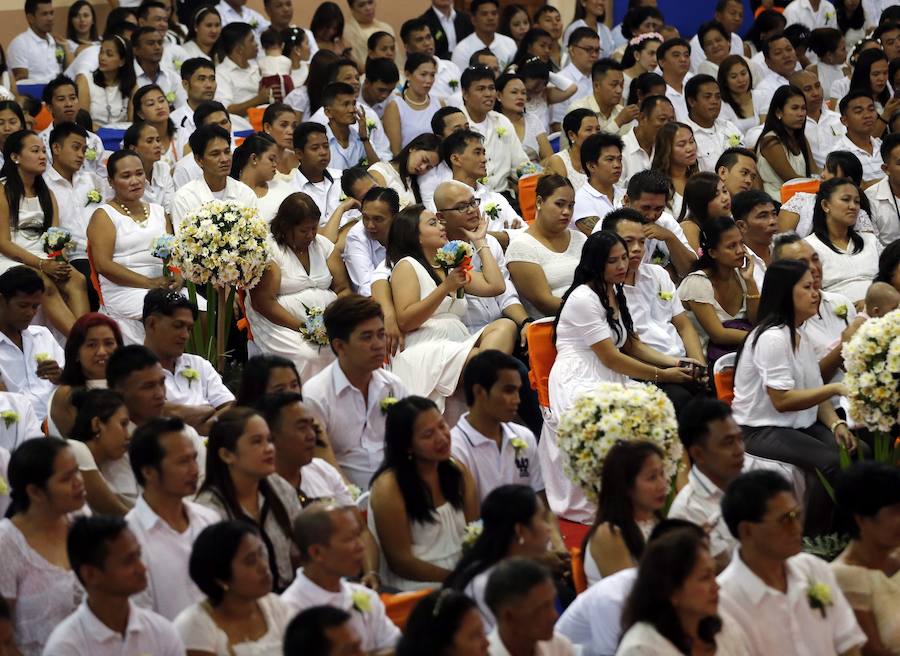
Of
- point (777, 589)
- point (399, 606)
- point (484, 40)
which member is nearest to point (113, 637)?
point (399, 606)

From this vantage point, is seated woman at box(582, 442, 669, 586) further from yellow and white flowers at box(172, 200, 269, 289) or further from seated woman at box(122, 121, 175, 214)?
seated woman at box(122, 121, 175, 214)

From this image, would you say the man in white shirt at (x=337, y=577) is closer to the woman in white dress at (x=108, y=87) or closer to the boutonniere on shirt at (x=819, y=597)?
the boutonniere on shirt at (x=819, y=597)

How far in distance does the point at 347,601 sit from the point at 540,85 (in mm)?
6794

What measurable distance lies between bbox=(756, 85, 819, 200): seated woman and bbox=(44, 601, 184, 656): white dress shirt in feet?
19.8

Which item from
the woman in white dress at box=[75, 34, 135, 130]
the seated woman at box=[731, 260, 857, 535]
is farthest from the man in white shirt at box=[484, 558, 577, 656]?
the woman in white dress at box=[75, 34, 135, 130]

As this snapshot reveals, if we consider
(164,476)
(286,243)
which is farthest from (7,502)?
(286,243)

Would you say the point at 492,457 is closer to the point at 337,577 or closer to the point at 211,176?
the point at 337,577

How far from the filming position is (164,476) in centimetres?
Answer: 452

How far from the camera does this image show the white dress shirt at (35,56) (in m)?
10.7

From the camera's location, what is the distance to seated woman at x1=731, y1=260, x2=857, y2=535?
19.1 ft

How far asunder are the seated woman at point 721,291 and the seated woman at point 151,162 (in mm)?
3006

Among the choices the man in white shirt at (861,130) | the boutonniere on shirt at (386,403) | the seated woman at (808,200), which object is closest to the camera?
the boutonniere on shirt at (386,403)

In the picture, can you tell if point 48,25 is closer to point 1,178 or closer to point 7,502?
point 1,178

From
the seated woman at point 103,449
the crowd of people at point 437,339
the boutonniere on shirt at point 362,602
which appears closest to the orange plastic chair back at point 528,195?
the crowd of people at point 437,339
